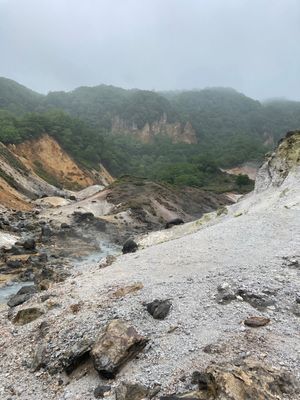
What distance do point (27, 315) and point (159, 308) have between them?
524 centimetres

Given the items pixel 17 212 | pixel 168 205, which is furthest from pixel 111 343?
pixel 168 205

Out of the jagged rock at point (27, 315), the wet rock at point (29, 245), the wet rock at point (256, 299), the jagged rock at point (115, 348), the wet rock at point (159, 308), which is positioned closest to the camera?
the jagged rock at point (115, 348)

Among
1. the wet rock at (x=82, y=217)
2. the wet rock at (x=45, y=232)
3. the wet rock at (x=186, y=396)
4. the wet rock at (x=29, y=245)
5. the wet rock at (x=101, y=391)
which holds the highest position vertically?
the wet rock at (x=186, y=396)

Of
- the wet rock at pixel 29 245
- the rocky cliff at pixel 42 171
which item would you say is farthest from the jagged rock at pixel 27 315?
the rocky cliff at pixel 42 171

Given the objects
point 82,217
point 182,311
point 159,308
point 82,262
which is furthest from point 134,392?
point 82,217

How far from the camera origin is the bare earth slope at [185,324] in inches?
429

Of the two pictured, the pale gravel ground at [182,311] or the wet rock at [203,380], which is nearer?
the wet rock at [203,380]

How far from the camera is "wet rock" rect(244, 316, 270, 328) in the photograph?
511 inches

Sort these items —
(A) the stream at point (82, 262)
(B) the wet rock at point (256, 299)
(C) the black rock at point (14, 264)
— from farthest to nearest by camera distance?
(C) the black rock at point (14, 264)
(A) the stream at point (82, 262)
(B) the wet rock at point (256, 299)

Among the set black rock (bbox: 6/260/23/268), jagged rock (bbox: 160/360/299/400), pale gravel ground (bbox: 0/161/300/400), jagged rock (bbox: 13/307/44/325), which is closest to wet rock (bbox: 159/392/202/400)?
jagged rock (bbox: 160/360/299/400)

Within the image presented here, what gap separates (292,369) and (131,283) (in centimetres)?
781

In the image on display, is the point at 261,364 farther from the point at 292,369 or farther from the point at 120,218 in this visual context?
the point at 120,218

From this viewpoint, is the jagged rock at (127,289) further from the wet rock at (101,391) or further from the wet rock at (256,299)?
the wet rock at (101,391)

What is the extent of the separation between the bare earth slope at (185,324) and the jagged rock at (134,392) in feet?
0.39
